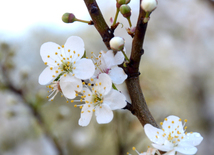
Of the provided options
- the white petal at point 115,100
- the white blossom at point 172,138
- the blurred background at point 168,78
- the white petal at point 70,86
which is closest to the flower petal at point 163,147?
the white blossom at point 172,138

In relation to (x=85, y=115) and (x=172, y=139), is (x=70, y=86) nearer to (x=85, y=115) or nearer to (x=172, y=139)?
(x=85, y=115)

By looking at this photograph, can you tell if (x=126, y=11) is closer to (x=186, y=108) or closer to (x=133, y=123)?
(x=133, y=123)

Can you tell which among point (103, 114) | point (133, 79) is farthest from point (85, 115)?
point (133, 79)

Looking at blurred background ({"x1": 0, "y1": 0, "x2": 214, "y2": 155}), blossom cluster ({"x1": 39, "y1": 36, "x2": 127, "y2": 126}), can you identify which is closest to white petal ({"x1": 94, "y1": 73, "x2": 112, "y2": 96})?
blossom cluster ({"x1": 39, "y1": 36, "x2": 127, "y2": 126})

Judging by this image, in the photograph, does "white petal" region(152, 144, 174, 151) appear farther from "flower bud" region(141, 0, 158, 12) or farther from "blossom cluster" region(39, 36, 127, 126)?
"flower bud" region(141, 0, 158, 12)

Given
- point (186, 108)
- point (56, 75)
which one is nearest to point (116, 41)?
point (56, 75)
